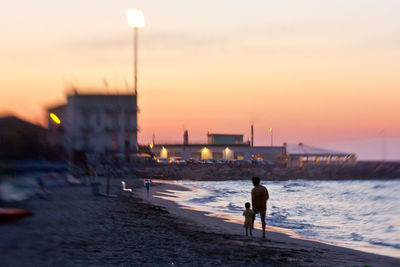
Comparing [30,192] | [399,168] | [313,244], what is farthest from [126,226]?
[399,168]

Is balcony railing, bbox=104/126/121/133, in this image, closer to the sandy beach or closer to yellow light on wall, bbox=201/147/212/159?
the sandy beach

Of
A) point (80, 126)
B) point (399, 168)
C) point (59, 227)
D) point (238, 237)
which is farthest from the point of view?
point (399, 168)

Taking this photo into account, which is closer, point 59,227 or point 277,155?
point 59,227

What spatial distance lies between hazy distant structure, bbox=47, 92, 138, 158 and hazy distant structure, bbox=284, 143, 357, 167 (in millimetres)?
80791

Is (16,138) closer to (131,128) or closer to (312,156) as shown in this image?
(131,128)

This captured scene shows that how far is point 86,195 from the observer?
1973 cm

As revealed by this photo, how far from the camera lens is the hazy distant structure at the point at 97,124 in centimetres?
910

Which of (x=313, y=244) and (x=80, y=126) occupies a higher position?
(x=80, y=126)

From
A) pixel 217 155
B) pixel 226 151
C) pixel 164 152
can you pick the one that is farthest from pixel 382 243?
Result: pixel 217 155

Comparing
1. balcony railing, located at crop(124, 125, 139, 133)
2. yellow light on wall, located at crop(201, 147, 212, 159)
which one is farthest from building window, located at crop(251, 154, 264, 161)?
balcony railing, located at crop(124, 125, 139, 133)

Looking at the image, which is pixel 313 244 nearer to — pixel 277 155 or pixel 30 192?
pixel 30 192

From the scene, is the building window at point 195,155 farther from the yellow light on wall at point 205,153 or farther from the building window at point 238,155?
the building window at point 238,155

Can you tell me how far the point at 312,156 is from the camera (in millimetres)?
92938

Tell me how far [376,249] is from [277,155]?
77706mm
